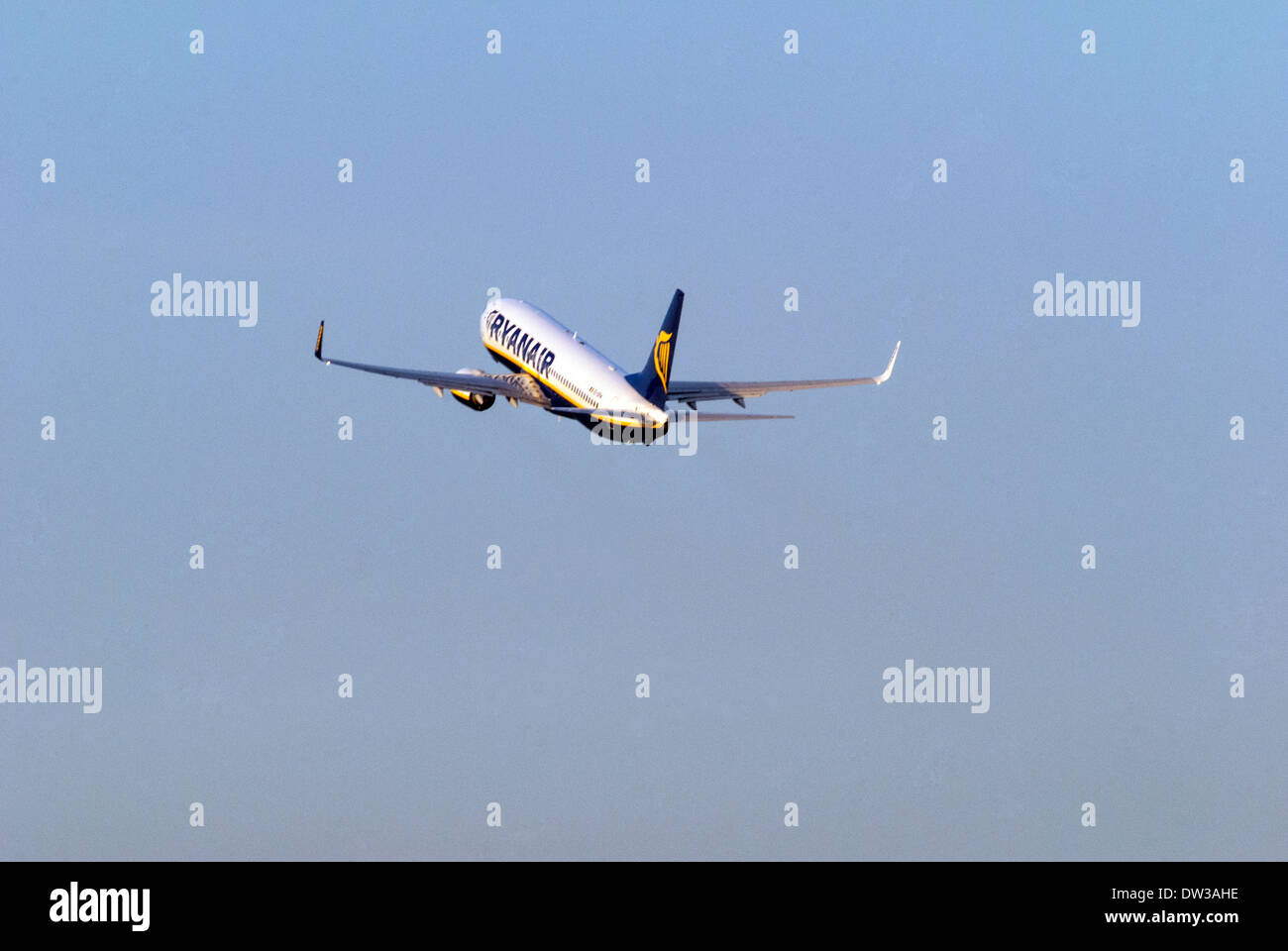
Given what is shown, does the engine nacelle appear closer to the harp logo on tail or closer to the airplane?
the airplane

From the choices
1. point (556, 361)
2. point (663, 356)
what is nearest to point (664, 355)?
point (663, 356)

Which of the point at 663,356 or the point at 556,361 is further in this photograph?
the point at 556,361

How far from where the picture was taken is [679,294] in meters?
116

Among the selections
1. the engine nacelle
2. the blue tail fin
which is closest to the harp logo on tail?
the blue tail fin

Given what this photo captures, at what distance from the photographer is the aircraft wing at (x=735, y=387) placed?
119688 mm

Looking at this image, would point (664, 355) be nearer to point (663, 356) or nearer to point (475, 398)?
point (663, 356)

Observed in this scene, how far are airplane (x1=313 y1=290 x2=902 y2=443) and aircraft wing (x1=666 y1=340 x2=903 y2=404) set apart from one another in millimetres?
61

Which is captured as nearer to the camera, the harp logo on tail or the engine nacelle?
the harp logo on tail

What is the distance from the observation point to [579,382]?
12212 cm

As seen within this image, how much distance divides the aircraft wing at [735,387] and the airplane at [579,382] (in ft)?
0.20

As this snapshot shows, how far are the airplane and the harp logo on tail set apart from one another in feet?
0.19

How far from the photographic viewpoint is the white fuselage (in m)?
117

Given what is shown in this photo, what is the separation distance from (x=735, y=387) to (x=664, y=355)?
7.33 metres
